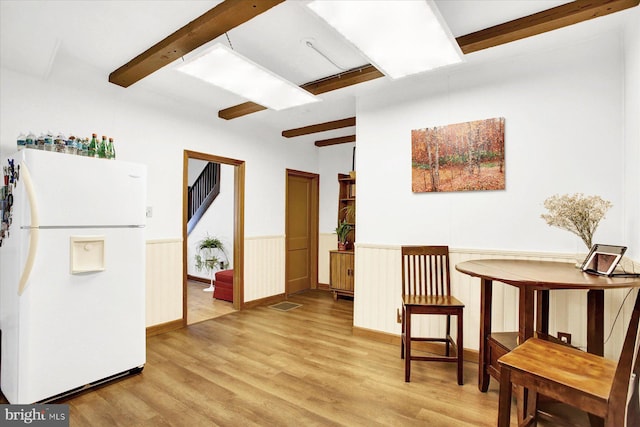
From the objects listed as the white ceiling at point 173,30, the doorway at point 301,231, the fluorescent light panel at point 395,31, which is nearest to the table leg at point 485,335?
the fluorescent light panel at point 395,31

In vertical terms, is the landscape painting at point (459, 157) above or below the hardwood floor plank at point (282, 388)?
above

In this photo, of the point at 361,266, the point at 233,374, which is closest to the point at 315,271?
the point at 361,266

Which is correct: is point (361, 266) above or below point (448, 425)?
above

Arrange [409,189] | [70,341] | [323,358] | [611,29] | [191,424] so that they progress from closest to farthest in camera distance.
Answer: [191,424], [70,341], [611,29], [323,358], [409,189]

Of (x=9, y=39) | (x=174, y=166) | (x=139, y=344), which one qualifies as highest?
(x=9, y=39)

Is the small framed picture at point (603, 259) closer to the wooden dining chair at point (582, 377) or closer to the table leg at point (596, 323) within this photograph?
the table leg at point (596, 323)

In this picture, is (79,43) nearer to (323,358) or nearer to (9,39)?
(9,39)

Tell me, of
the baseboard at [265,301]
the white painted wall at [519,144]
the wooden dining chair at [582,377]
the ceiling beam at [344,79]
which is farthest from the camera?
the baseboard at [265,301]

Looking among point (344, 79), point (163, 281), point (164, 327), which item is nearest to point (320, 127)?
point (344, 79)

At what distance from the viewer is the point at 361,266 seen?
3.55 m

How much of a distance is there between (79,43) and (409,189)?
3148mm

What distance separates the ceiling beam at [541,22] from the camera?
6.72 ft

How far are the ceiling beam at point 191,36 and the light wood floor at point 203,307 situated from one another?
9.31ft

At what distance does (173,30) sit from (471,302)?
334cm
